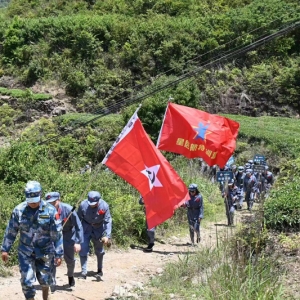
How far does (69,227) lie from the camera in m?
8.24

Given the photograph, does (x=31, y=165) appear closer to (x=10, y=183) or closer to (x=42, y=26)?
(x=10, y=183)

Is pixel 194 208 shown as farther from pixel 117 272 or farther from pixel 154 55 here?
pixel 154 55

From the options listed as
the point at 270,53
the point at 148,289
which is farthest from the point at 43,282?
the point at 270,53

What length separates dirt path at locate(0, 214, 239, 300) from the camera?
8.21m

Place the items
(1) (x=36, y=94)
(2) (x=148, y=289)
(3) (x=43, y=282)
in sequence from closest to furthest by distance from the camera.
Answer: (3) (x=43, y=282) → (2) (x=148, y=289) → (1) (x=36, y=94)

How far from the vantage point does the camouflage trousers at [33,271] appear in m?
6.47

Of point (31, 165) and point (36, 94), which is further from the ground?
point (36, 94)

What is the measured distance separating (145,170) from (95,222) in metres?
1.29

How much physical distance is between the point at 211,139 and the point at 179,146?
0.81 m

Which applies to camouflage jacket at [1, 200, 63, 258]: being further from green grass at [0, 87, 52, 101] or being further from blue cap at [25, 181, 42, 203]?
green grass at [0, 87, 52, 101]

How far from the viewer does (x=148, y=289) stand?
8391 mm

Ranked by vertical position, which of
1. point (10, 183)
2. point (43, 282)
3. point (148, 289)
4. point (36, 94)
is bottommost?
point (148, 289)

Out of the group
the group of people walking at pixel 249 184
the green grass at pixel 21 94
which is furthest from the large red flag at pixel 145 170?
the green grass at pixel 21 94

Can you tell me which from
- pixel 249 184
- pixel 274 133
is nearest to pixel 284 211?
pixel 249 184
